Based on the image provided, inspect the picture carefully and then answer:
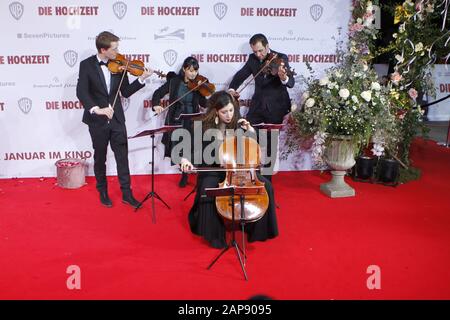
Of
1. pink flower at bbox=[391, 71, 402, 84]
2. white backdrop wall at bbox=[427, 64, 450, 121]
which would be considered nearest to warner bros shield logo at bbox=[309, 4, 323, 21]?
pink flower at bbox=[391, 71, 402, 84]

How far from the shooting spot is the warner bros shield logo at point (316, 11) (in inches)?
232

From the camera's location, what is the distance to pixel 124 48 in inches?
224

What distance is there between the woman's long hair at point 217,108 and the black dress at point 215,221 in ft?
1.38

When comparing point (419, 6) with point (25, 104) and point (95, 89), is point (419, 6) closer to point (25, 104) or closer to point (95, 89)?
point (95, 89)

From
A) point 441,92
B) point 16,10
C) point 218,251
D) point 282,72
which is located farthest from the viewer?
point 441,92

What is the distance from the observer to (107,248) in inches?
155

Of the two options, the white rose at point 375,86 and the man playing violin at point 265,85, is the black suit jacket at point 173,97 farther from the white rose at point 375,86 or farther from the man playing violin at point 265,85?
the white rose at point 375,86

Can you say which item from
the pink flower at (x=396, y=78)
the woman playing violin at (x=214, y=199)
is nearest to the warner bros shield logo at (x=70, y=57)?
the woman playing violin at (x=214, y=199)

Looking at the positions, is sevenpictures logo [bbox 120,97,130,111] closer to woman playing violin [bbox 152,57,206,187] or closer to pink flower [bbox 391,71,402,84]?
woman playing violin [bbox 152,57,206,187]

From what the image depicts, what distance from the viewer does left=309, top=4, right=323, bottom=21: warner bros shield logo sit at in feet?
19.3

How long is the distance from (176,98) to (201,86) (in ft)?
1.01

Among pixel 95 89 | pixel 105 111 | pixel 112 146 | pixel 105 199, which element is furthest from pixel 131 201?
pixel 95 89

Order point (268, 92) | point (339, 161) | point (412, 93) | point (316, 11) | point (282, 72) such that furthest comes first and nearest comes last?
point (316, 11), point (412, 93), point (268, 92), point (339, 161), point (282, 72)

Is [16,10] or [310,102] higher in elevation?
[16,10]
